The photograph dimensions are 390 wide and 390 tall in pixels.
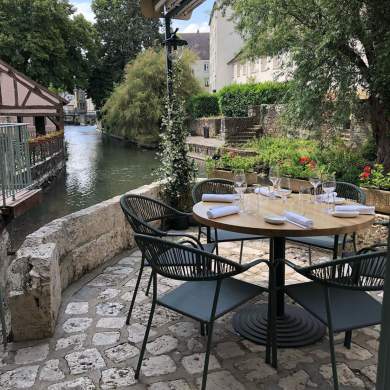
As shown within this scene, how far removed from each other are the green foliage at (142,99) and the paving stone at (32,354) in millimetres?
25340

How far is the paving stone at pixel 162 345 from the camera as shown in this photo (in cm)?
267

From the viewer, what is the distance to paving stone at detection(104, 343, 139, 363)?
2.60 metres

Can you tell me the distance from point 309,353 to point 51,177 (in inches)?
609

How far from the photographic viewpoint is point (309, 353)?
263cm

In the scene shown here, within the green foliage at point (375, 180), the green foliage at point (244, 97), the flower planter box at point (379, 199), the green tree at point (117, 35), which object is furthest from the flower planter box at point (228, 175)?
the green tree at point (117, 35)

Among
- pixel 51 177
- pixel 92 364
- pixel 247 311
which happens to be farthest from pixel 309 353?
pixel 51 177

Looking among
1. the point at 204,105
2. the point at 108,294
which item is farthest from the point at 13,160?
the point at 204,105

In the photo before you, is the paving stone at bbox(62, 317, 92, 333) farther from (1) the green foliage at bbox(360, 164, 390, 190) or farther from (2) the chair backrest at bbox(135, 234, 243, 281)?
(1) the green foliage at bbox(360, 164, 390, 190)

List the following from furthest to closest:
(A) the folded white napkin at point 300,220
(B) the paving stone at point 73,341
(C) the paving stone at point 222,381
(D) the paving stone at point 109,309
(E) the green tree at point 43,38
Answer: (E) the green tree at point 43,38 < (D) the paving stone at point 109,309 < (B) the paving stone at point 73,341 < (A) the folded white napkin at point 300,220 < (C) the paving stone at point 222,381

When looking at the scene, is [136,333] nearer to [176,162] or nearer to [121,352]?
[121,352]

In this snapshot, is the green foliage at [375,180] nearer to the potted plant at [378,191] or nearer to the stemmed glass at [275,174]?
the potted plant at [378,191]

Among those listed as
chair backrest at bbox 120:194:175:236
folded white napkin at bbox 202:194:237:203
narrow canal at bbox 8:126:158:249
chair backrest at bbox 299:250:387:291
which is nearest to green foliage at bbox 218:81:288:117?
narrow canal at bbox 8:126:158:249

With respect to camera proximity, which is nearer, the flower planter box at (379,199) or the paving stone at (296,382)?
the paving stone at (296,382)

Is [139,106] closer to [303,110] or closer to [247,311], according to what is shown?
[303,110]
